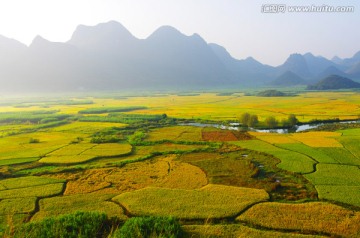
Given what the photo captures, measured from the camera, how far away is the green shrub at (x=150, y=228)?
15534 millimetres

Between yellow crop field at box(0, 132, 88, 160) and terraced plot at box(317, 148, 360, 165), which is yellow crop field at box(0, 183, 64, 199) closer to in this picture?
yellow crop field at box(0, 132, 88, 160)

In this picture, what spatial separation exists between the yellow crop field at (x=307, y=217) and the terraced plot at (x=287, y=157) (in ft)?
27.6

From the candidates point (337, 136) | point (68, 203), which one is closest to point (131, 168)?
point (68, 203)

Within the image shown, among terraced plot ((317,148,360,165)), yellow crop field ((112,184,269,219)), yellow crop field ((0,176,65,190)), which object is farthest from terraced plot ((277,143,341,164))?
yellow crop field ((0,176,65,190))

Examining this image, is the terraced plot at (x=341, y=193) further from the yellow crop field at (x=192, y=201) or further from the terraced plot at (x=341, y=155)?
the terraced plot at (x=341, y=155)

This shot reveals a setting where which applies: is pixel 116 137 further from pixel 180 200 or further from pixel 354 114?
pixel 354 114

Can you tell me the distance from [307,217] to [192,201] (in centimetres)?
707

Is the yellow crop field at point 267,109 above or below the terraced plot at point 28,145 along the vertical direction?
above

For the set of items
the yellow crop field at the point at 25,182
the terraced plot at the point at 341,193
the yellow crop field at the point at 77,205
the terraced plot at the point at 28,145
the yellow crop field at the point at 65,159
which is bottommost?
the terraced plot at the point at 341,193

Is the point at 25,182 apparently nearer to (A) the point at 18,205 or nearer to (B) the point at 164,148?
(A) the point at 18,205

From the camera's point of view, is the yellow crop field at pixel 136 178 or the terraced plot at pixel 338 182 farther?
the yellow crop field at pixel 136 178

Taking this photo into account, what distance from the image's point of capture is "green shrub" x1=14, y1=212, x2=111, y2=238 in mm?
15492

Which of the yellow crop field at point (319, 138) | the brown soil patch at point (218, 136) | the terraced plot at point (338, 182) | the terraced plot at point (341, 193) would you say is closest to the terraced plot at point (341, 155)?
the terraced plot at point (338, 182)

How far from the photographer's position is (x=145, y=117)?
72438mm
